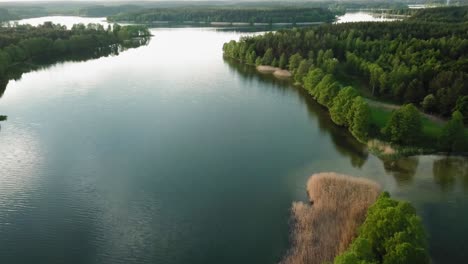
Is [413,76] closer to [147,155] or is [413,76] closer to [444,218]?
[444,218]

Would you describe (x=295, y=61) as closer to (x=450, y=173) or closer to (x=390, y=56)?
(x=390, y=56)

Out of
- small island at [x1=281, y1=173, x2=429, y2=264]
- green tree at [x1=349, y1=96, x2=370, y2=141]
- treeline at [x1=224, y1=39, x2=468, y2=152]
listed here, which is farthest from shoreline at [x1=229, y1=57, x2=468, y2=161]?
small island at [x1=281, y1=173, x2=429, y2=264]

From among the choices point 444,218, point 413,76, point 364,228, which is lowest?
point 444,218

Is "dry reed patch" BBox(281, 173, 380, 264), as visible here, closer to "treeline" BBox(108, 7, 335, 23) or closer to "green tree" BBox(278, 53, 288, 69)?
"green tree" BBox(278, 53, 288, 69)

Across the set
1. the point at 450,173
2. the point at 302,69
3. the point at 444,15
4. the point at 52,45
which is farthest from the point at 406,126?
the point at 444,15

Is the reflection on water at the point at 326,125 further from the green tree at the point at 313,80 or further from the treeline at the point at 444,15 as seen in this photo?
the treeline at the point at 444,15

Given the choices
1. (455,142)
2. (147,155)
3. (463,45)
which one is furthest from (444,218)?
(463,45)
